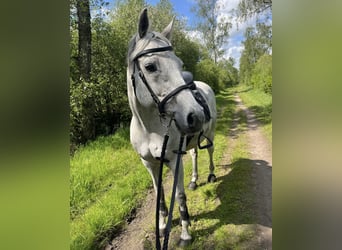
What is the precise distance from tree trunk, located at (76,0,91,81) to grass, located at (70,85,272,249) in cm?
61

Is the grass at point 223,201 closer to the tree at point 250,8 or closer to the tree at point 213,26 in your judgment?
the tree at point 213,26

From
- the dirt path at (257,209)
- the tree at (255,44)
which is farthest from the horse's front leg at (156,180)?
the tree at (255,44)

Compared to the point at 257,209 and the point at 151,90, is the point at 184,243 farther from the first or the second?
the point at 151,90

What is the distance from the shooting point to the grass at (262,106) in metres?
1.80

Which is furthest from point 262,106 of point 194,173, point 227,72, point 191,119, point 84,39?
point 84,39

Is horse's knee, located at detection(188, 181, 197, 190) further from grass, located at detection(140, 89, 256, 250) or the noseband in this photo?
the noseband

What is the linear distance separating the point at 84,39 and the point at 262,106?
1594 millimetres

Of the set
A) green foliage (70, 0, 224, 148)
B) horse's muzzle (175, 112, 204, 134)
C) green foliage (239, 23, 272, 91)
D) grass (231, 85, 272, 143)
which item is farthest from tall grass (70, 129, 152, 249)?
green foliage (239, 23, 272, 91)

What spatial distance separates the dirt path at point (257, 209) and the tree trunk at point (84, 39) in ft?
→ 3.94

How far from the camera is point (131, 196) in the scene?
2.23 m
